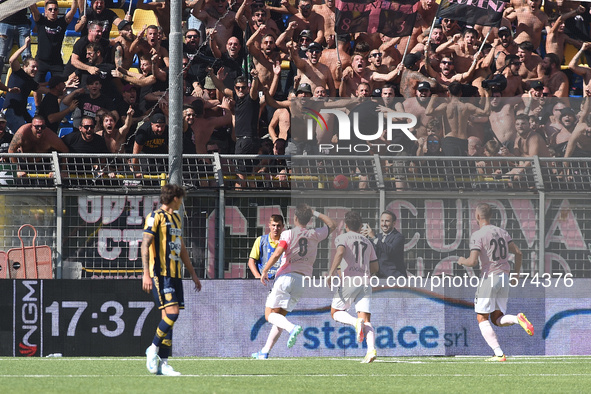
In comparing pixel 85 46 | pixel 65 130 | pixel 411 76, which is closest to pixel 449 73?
pixel 411 76

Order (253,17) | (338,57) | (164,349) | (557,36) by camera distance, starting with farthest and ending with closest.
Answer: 1. (557,36)
2. (253,17)
3. (338,57)
4. (164,349)

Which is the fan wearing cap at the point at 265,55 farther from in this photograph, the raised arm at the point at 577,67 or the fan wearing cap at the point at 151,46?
the raised arm at the point at 577,67

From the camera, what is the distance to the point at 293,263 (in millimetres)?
11281

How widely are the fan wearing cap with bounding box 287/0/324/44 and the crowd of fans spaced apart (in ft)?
0.08

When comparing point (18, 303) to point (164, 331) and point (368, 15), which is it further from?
point (368, 15)

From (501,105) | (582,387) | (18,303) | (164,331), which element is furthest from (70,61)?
(582,387)

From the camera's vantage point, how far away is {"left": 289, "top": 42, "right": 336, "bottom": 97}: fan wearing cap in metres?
14.8

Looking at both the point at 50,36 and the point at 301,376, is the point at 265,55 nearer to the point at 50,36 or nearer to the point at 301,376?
the point at 50,36

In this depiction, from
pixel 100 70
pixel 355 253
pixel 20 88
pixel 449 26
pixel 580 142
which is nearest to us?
pixel 355 253

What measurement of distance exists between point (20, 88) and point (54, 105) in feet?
2.12

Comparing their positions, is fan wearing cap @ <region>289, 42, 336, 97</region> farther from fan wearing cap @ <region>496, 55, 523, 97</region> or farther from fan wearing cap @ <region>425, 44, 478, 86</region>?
fan wearing cap @ <region>496, 55, 523, 97</region>

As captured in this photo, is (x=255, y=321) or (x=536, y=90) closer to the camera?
(x=255, y=321)

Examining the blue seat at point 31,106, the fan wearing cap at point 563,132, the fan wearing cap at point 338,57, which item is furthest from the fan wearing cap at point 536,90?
the blue seat at point 31,106

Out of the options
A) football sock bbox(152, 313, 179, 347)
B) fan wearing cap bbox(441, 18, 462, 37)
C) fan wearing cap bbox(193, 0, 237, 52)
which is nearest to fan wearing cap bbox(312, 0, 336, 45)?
fan wearing cap bbox(193, 0, 237, 52)
